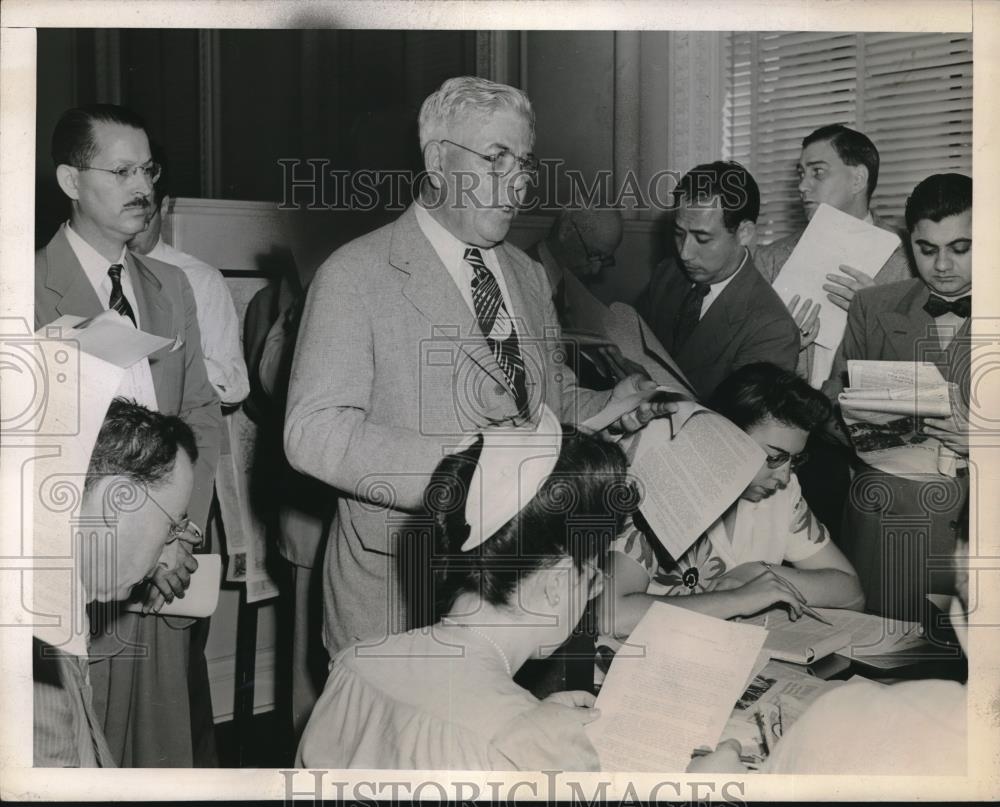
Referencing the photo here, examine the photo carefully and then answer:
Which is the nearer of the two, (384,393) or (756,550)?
(384,393)

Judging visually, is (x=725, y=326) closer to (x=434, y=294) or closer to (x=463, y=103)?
(x=434, y=294)

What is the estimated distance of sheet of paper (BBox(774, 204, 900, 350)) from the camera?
3.08 metres

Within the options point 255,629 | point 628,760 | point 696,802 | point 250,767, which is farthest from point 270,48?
point 696,802

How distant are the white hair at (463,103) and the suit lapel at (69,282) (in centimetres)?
96

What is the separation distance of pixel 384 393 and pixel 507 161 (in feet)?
2.26

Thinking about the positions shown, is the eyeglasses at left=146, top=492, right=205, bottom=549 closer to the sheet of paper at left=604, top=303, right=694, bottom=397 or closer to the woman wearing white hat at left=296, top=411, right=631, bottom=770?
the woman wearing white hat at left=296, top=411, right=631, bottom=770

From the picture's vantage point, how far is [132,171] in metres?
3.03

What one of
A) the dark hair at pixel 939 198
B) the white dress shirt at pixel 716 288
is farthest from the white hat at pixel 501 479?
the dark hair at pixel 939 198

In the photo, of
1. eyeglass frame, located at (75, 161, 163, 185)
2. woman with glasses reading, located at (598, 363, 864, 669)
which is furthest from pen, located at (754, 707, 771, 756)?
eyeglass frame, located at (75, 161, 163, 185)

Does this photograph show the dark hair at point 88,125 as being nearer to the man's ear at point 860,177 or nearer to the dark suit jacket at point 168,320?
the dark suit jacket at point 168,320

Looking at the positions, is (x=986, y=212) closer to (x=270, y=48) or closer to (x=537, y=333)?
(x=537, y=333)

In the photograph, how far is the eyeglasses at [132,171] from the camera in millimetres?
3023

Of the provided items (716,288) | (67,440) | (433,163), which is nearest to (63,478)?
(67,440)

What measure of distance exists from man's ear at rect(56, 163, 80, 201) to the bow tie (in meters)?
2.28
